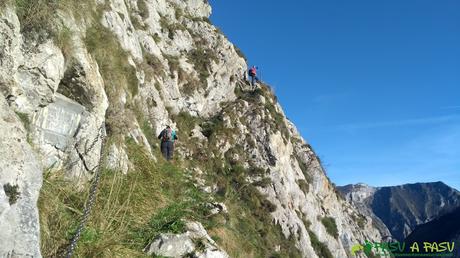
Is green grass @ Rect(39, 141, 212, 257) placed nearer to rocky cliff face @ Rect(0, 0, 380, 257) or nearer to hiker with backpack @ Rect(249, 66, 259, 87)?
rocky cliff face @ Rect(0, 0, 380, 257)

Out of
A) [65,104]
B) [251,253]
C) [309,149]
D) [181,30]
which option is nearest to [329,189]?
[309,149]

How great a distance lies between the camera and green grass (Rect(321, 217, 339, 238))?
4603 centimetres

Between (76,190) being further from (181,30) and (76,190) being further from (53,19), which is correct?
(181,30)

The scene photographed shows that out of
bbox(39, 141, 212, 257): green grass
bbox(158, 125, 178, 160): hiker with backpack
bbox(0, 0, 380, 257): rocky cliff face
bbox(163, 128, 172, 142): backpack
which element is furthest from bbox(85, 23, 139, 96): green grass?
bbox(158, 125, 178, 160): hiker with backpack

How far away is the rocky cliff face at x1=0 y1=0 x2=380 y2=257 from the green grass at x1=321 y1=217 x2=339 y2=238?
0.13 meters

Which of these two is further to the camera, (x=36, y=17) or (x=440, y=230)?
(x=440, y=230)

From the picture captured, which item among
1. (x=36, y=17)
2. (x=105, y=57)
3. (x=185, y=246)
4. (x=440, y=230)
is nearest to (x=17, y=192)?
(x=185, y=246)

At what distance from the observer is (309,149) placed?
59406mm

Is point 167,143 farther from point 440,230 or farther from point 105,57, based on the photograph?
point 440,230

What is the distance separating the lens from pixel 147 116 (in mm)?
21281

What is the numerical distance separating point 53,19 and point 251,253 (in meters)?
7.99

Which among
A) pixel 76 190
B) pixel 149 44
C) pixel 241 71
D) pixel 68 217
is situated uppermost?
pixel 241 71

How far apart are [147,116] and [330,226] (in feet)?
102

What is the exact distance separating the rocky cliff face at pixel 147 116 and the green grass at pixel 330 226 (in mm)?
135
